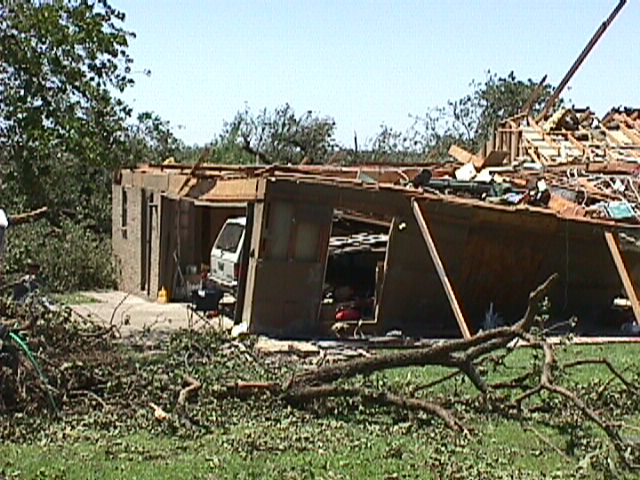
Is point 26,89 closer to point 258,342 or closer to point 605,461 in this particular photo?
point 258,342

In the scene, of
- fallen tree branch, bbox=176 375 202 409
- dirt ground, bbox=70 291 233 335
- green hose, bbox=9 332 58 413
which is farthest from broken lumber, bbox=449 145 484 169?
green hose, bbox=9 332 58 413

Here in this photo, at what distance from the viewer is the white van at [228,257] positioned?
2159cm

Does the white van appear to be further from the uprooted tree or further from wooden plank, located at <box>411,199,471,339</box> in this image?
the uprooted tree

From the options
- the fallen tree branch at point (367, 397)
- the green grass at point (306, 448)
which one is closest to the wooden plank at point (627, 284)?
the green grass at point (306, 448)

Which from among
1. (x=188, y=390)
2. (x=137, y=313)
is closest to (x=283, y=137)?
(x=137, y=313)

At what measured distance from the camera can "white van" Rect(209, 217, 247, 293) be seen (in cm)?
2159

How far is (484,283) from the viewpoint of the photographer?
2034cm

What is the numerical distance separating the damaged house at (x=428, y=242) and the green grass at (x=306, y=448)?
622 centimetres

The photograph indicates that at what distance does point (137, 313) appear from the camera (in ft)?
73.3

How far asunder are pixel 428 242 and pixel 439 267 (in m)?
0.55

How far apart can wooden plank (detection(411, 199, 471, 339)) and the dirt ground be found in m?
3.63

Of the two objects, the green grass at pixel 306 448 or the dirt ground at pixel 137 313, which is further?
the dirt ground at pixel 137 313

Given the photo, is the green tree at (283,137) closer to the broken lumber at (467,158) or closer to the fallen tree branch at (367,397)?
the broken lumber at (467,158)

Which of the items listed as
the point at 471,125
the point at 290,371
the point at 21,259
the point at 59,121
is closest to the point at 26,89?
the point at 59,121
